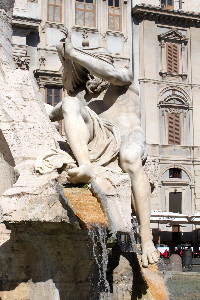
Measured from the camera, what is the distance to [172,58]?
24.7 meters

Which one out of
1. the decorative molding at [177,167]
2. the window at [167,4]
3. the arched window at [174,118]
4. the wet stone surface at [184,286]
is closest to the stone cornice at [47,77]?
the arched window at [174,118]

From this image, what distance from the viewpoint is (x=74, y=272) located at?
3.47 meters

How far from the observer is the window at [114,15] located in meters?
23.7

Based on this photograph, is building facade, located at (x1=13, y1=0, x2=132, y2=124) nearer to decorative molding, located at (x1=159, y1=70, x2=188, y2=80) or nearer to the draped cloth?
decorative molding, located at (x1=159, y1=70, x2=188, y2=80)

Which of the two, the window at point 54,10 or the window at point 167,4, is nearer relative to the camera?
the window at point 54,10

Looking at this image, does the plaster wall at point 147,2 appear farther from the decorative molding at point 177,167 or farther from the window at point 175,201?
the window at point 175,201

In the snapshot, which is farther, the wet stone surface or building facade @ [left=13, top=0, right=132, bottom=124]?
building facade @ [left=13, top=0, right=132, bottom=124]

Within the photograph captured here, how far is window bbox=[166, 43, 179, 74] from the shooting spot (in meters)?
24.5

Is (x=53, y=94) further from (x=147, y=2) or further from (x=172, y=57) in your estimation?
(x=147, y=2)

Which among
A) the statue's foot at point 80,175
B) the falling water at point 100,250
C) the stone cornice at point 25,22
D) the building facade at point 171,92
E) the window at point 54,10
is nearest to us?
the falling water at point 100,250

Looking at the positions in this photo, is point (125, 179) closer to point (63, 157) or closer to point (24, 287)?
point (63, 157)

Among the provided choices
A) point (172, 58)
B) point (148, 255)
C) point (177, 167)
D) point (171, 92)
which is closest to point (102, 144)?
point (148, 255)

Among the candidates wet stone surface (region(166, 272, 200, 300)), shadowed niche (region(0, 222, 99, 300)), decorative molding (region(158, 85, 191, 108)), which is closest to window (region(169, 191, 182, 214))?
decorative molding (region(158, 85, 191, 108))

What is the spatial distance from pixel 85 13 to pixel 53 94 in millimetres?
4503
